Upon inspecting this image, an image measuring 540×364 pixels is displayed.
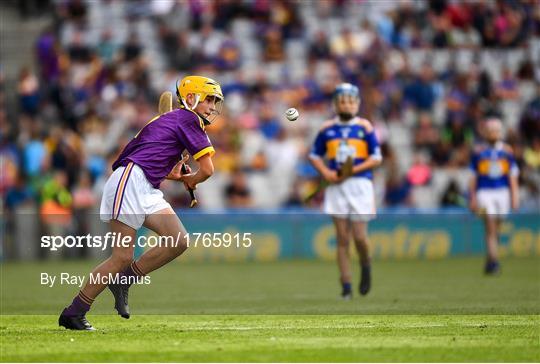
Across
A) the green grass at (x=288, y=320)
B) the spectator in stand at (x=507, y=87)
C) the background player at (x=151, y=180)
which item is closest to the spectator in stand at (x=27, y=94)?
the green grass at (x=288, y=320)

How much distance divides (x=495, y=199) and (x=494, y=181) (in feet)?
1.03

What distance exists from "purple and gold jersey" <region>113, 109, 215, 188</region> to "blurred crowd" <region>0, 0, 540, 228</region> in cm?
1558

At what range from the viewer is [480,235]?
28.5m

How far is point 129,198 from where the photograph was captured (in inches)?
470

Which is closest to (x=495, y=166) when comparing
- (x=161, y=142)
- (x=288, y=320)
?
(x=288, y=320)

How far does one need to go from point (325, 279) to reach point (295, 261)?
5809 millimetres

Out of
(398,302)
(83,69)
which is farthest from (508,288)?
(83,69)

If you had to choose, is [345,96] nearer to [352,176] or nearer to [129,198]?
[352,176]

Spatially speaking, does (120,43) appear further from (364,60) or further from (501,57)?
(501,57)

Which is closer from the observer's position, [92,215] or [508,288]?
[508,288]

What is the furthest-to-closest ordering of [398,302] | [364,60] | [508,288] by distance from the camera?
[364,60]
[508,288]
[398,302]

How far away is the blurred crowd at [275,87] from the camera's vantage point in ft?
94.3

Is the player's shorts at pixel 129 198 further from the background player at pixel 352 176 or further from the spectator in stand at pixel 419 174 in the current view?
the spectator in stand at pixel 419 174

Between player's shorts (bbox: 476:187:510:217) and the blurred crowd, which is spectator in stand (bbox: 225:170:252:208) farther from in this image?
player's shorts (bbox: 476:187:510:217)
